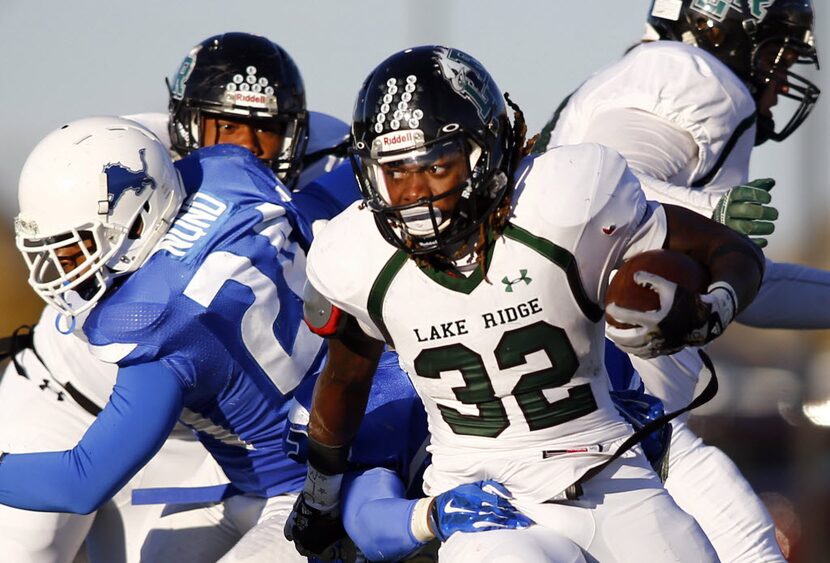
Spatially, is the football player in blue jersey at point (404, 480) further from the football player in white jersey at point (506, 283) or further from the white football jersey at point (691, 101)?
the white football jersey at point (691, 101)

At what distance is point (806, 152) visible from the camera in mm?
10469

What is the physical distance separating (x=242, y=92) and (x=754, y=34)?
1.87m

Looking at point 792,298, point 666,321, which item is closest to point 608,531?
point 666,321

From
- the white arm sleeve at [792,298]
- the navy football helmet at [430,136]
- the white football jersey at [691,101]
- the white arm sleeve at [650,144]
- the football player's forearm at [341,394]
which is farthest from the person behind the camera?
the white arm sleeve at [792,298]

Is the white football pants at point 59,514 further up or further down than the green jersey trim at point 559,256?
further down

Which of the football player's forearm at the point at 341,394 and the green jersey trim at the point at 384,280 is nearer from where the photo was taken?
the green jersey trim at the point at 384,280

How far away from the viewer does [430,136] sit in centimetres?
360

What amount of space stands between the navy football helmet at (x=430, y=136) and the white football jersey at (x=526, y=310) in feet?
0.26

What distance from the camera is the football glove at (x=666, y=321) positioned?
319cm

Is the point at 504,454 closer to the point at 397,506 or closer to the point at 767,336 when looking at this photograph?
the point at 397,506

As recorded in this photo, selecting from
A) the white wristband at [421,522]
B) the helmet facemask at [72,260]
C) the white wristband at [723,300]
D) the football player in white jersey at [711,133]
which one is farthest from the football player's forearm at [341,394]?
the football player in white jersey at [711,133]

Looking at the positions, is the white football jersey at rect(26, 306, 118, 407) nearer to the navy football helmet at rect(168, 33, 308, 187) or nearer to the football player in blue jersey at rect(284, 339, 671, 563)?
the navy football helmet at rect(168, 33, 308, 187)

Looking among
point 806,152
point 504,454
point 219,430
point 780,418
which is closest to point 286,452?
point 219,430

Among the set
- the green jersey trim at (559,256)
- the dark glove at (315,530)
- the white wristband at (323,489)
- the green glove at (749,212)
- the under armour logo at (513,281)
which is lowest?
the dark glove at (315,530)
